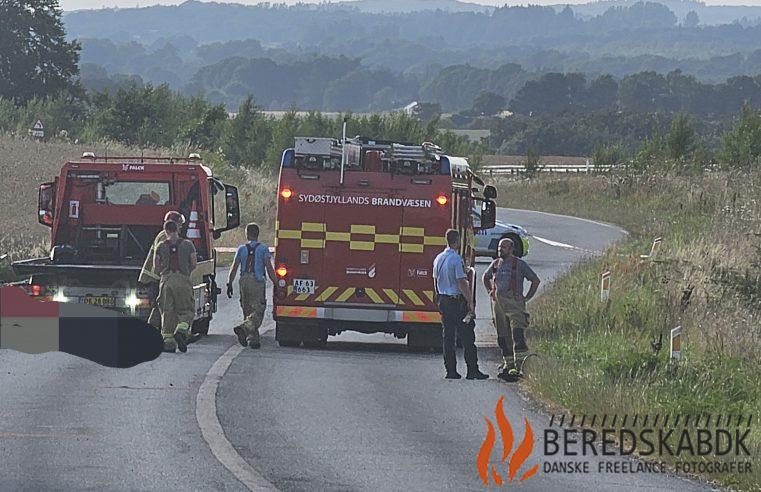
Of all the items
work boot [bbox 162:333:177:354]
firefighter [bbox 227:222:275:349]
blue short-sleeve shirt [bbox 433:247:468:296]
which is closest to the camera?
blue short-sleeve shirt [bbox 433:247:468:296]

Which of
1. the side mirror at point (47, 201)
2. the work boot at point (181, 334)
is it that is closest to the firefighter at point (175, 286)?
the work boot at point (181, 334)

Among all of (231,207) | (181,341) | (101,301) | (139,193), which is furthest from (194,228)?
(181,341)

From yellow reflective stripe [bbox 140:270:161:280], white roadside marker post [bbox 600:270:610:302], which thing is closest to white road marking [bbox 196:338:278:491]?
yellow reflective stripe [bbox 140:270:161:280]

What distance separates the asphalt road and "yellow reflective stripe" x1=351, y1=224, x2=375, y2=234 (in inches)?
64.9

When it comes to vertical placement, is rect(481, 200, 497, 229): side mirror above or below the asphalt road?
above

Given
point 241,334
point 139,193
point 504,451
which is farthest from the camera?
point 139,193

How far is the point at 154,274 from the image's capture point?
17.4m

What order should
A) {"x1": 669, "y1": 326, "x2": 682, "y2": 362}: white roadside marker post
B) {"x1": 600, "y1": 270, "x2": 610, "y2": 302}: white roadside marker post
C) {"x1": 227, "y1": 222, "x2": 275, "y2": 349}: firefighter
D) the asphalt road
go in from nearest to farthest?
the asphalt road → {"x1": 669, "y1": 326, "x2": 682, "y2": 362}: white roadside marker post → {"x1": 227, "y1": 222, "x2": 275, "y2": 349}: firefighter → {"x1": 600, "y1": 270, "x2": 610, "y2": 302}: white roadside marker post

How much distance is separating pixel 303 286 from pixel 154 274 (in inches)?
92.9

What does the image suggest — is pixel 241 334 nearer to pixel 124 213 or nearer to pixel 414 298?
pixel 414 298

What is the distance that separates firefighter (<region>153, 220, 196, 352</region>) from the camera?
17.1 meters

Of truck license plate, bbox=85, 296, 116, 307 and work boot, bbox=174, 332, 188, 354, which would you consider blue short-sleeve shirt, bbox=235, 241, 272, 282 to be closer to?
work boot, bbox=174, 332, 188, 354

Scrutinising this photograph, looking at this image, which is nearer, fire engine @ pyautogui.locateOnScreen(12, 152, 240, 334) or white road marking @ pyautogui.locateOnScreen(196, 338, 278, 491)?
white road marking @ pyautogui.locateOnScreen(196, 338, 278, 491)

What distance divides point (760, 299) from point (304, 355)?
7.82m
